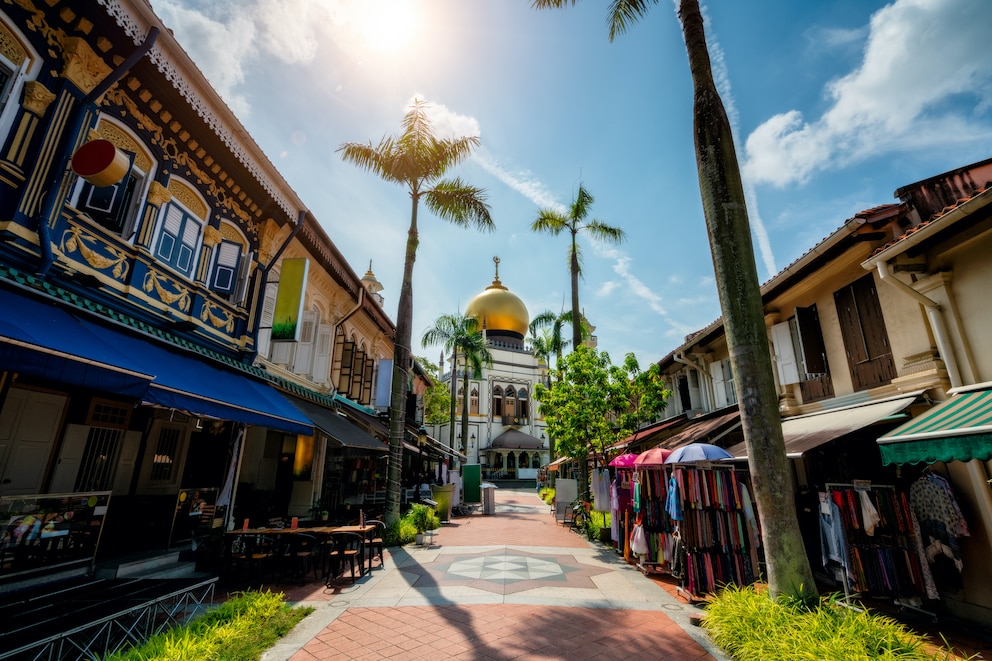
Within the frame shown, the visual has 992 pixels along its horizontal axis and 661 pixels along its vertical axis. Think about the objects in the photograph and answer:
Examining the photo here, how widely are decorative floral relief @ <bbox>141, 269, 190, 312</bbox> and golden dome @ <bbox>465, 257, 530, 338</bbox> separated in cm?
3388

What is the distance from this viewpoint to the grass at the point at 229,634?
3721 millimetres

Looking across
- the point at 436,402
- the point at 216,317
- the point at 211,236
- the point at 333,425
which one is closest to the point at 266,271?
the point at 211,236

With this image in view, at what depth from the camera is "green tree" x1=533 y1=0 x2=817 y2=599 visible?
15.9 feet

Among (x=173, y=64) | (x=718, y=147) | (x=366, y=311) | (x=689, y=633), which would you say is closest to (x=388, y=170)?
(x=366, y=311)

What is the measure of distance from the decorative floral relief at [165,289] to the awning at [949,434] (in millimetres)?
10652

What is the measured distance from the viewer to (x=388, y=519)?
11.1m

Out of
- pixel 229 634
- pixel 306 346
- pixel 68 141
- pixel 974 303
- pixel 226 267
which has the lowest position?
pixel 229 634

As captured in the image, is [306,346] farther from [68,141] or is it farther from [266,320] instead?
[68,141]

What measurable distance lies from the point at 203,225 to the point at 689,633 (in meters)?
10.0

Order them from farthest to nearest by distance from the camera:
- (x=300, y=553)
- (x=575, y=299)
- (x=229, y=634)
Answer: (x=575, y=299)
(x=300, y=553)
(x=229, y=634)

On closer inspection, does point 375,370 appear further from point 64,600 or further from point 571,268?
point 64,600

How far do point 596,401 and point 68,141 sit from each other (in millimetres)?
11870

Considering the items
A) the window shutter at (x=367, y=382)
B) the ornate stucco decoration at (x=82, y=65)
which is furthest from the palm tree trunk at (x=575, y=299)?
the ornate stucco decoration at (x=82, y=65)

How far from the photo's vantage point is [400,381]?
11.8m
